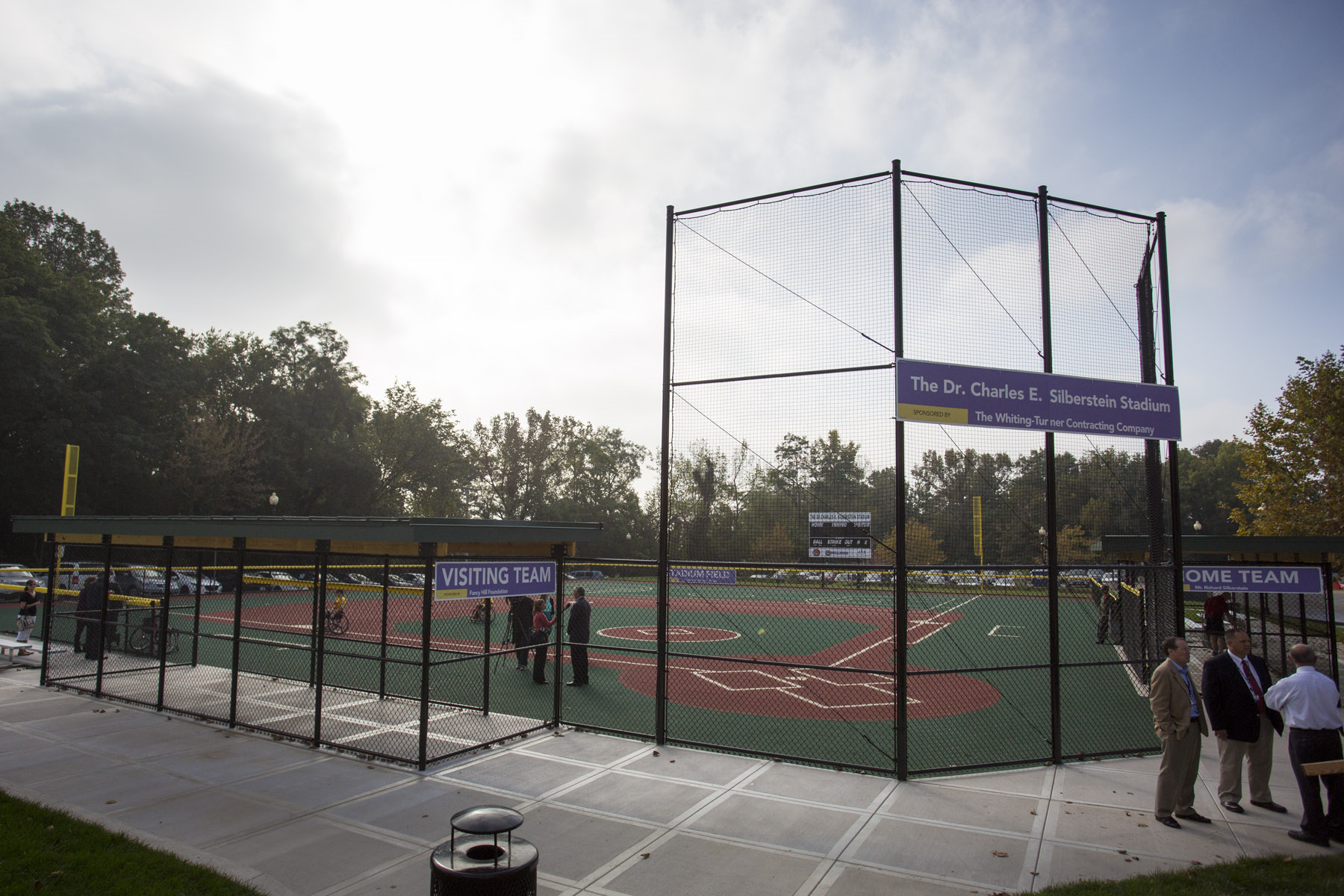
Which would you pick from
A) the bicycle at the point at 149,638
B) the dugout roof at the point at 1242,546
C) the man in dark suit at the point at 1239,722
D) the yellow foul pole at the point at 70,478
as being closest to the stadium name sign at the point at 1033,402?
the dugout roof at the point at 1242,546

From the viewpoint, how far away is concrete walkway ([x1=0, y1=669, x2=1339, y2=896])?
6234mm

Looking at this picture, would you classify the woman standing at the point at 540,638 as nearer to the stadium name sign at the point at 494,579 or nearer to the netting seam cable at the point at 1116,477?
the stadium name sign at the point at 494,579

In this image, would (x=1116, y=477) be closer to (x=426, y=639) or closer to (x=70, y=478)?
(x=426, y=639)

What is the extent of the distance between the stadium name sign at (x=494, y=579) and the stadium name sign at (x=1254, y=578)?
9.25 meters

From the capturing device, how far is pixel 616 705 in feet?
43.3

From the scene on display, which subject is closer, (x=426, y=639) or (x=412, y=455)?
(x=426, y=639)

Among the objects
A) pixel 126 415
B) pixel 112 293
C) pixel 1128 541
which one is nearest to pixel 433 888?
pixel 1128 541

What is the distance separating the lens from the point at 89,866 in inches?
243

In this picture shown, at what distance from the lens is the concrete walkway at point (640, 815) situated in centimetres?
623

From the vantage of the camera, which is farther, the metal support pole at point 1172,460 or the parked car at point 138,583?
the parked car at point 138,583

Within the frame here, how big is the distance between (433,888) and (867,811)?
4717 millimetres

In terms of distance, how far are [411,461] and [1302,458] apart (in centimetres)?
4974

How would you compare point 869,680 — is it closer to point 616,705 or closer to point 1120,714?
point 1120,714

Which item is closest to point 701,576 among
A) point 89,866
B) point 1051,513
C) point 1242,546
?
point 1051,513
